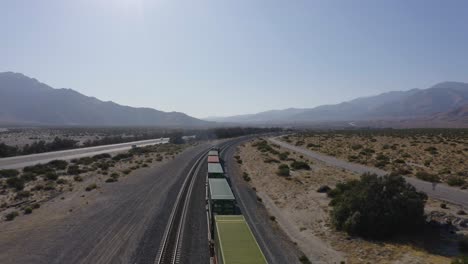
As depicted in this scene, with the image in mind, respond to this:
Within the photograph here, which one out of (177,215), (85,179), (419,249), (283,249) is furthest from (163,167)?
(419,249)

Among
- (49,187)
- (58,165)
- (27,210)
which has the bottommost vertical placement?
(27,210)

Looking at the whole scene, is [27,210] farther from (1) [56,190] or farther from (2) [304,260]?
(2) [304,260]

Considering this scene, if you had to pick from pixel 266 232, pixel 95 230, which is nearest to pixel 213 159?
pixel 95 230

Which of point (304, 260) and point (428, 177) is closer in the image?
point (304, 260)

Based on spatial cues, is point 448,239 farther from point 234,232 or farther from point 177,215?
point 177,215

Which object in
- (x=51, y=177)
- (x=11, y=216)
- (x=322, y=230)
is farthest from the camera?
(x=51, y=177)

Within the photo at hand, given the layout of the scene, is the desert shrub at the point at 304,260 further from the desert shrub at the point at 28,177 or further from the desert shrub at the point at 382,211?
the desert shrub at the point at 28,177

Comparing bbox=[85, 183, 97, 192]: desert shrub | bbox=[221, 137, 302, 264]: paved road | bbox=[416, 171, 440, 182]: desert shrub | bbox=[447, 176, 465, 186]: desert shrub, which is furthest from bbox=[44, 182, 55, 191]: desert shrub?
bbox=[447, 176, 465, 186]: desert shrub
